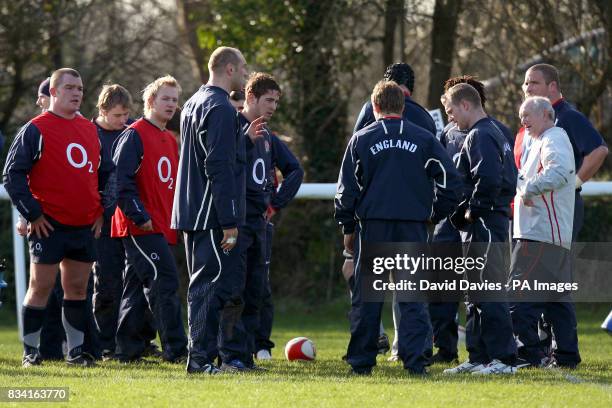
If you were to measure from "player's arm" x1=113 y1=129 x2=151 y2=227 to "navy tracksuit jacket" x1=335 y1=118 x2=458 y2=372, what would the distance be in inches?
70.0

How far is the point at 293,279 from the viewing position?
16406 millimetres

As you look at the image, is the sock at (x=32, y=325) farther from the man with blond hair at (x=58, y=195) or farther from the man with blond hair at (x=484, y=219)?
the man with blond hair at (x=484, y=219)

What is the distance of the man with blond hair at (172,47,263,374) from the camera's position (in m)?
7.66

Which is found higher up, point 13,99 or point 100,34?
point 100,34

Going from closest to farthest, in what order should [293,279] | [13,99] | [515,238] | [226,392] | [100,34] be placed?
[226,392], [515,238], [293,279], [13,99], [100,34]

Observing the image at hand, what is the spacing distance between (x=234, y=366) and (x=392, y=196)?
187 centimetres

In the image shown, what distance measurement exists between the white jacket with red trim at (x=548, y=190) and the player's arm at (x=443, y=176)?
0.85m

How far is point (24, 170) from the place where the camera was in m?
8.43

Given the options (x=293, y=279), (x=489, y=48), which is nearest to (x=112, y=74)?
(x=293, y=279)

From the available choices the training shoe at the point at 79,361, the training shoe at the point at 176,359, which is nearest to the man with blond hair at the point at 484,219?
the training shoe at the point at 176,359

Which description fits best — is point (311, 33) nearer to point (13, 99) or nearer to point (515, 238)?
point (13, 99)

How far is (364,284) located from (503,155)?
59.6 inches

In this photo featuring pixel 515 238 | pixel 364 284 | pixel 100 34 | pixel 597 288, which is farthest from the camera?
pixel 100 34

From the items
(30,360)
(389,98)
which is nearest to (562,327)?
(389,98)
